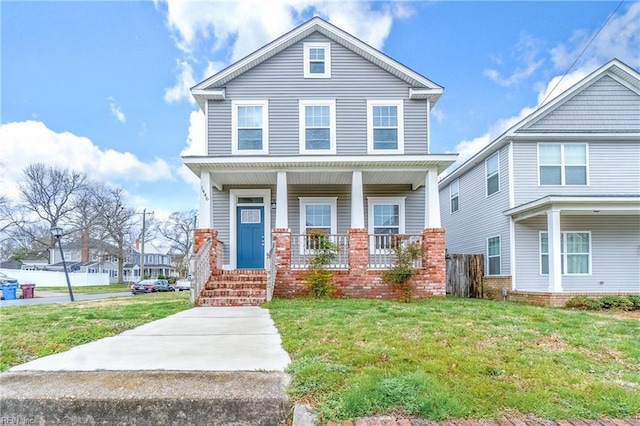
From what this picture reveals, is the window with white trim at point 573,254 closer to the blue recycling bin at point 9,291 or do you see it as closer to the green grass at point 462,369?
the green grass at point 462,369

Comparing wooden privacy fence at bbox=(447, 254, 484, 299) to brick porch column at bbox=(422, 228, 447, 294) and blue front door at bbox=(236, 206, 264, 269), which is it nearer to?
brick porch column at bbox=(422, 228, 447, 294)

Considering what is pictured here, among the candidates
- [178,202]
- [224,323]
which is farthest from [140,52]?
[178,202]

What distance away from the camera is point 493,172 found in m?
14.1

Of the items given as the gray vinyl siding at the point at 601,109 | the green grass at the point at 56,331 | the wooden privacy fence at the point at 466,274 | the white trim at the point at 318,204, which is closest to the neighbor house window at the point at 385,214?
the white trim at the point at 318,204

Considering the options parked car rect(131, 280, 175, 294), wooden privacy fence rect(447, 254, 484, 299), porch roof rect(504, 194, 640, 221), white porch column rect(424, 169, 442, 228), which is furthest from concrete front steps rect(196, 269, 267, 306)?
parked car rect(131, 280, 175, 294)

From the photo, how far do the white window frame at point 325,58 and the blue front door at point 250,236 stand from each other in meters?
4.88

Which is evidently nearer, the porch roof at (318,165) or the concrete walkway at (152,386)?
the concrete walkway at (152,386)

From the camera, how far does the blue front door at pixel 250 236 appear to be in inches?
495

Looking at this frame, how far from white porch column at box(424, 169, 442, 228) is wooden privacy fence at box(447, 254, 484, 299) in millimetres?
4415

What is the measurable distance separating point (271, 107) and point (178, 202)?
4012 centimetres

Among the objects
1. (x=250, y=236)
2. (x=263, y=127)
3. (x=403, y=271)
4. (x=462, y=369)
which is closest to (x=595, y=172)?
(x=403, y=271)

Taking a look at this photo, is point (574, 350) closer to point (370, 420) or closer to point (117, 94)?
point (370, 420)

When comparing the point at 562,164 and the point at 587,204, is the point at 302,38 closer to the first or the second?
the point at 562,164

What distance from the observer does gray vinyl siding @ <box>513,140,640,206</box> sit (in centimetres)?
1280
